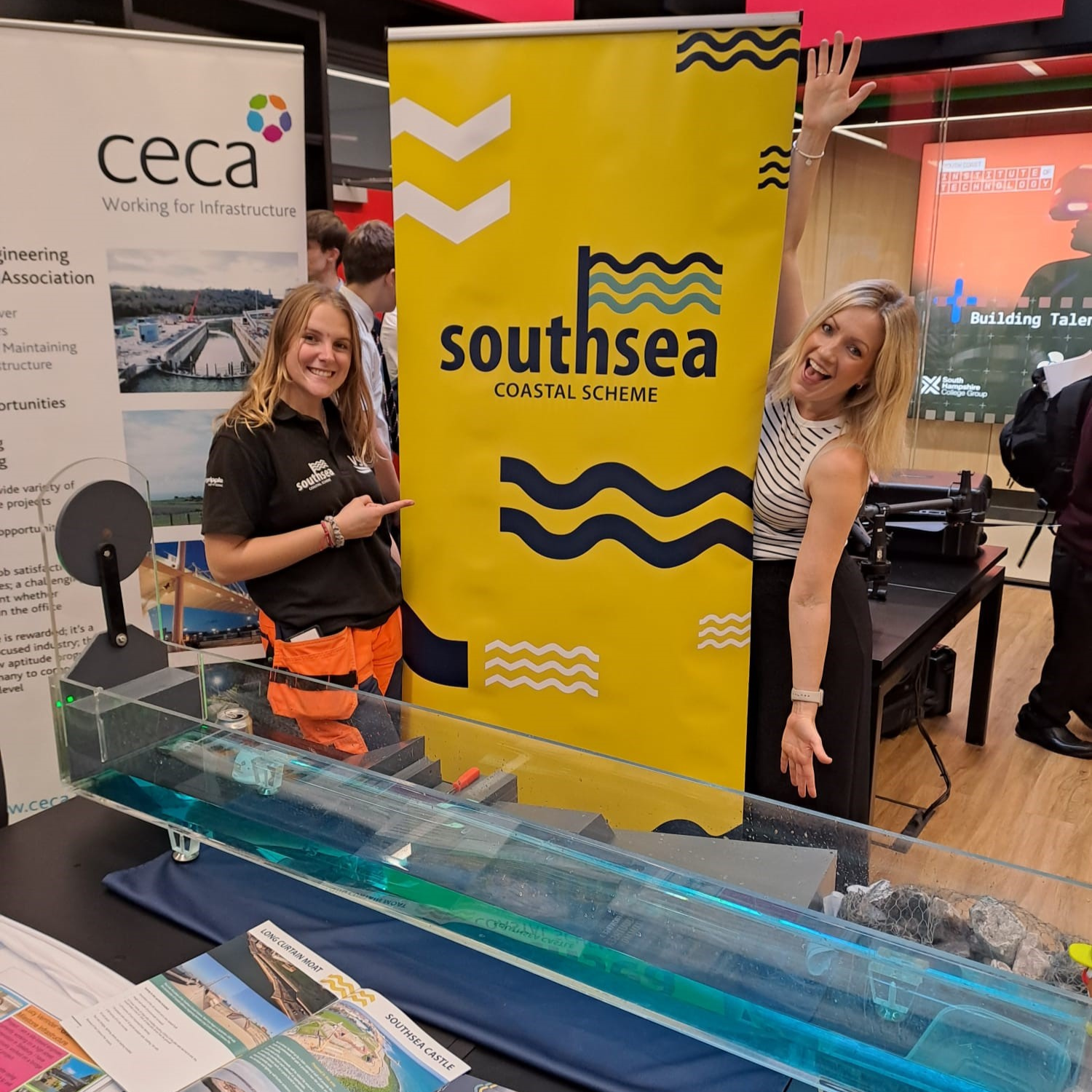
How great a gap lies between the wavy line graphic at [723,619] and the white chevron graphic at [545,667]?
0.93 ft

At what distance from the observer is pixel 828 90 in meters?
1.82

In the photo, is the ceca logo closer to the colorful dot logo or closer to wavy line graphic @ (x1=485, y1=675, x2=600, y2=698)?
the colorful dot logo

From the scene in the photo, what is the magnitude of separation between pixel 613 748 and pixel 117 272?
1.85 meters

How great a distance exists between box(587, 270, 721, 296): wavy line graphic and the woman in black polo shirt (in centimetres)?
57

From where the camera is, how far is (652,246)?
6.43 feet

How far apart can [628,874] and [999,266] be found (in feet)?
19.4

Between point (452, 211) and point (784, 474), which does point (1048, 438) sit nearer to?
point (784, 474)

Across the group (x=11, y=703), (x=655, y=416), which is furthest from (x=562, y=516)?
(x=11, y=703)

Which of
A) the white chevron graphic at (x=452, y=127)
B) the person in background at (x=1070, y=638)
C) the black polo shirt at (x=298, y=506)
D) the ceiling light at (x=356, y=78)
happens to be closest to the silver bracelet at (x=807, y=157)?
the white chevron graphic at (x=452, y=127)

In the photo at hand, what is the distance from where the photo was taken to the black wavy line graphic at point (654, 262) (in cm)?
193

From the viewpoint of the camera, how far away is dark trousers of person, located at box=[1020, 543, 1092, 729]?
362 cm

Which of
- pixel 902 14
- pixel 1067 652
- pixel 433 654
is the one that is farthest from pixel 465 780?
pixel 902 14

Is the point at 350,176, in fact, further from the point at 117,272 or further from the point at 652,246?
the point at 652,246

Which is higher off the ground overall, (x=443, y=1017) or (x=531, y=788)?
(x=531, y=788)
